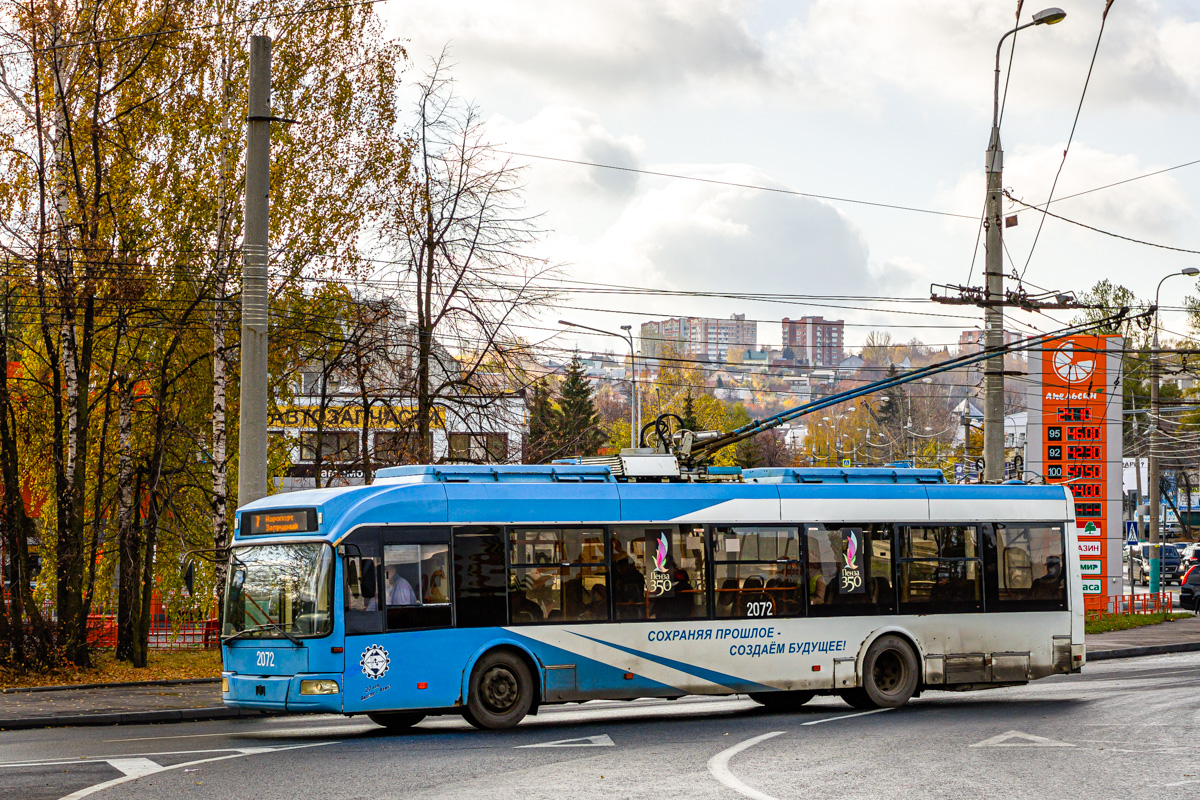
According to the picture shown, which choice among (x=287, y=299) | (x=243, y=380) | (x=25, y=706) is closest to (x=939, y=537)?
(x=243, y=380)

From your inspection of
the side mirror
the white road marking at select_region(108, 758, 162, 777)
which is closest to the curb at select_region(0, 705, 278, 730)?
the side mirror

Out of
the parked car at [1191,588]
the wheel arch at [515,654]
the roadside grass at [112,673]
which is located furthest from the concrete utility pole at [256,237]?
the parked car at [1191,588]

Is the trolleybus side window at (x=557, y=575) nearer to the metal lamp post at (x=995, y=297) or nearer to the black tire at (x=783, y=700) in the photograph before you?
the black tire at (x=783, y=700)

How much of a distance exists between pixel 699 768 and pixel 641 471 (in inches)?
225

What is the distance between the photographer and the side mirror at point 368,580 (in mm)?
14219

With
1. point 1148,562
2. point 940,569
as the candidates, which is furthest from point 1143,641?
point 1148,562

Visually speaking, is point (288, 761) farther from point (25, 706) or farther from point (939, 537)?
point (939, 537)

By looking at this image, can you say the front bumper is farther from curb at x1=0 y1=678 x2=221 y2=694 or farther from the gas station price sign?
the gas station price sign

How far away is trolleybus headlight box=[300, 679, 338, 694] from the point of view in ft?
45.2

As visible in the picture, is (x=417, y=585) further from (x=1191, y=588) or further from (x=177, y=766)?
(x=1191, y=588)

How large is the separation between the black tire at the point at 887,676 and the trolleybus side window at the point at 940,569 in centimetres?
54

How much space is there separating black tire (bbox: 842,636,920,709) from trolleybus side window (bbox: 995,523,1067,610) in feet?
5.50

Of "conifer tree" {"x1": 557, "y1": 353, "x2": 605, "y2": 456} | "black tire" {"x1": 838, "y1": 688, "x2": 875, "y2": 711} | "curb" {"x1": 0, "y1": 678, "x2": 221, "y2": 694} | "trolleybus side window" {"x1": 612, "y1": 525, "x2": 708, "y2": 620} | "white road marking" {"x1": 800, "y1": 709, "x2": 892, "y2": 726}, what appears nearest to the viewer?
"white road marking" {"x1": 800, "y1": 709, "x2": 892, "y2": 726}

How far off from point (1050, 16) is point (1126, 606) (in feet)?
85.5
